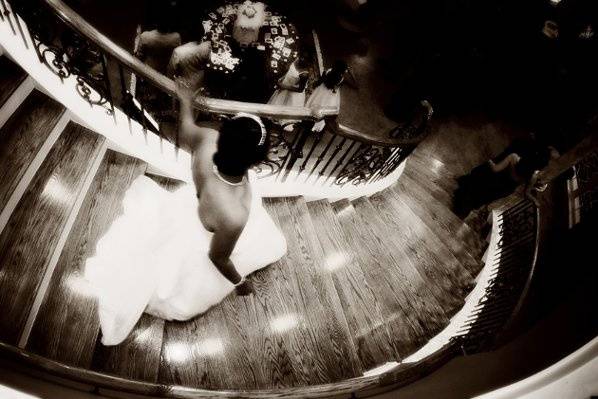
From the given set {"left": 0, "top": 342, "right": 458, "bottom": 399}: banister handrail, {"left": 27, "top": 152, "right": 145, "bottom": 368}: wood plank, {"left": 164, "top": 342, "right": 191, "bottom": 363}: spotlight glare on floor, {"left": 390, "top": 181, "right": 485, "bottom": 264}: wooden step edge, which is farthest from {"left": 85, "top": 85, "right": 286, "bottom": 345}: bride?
{"left": 390, "top": 181, "right": 485, "bottom": 264}: wooden step edge

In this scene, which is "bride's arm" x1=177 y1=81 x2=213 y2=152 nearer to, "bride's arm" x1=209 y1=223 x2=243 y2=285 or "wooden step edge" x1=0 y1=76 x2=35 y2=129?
"bride's arm" x1=209 y1=223 x2=243 y2=285

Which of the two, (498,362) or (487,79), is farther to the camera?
(487,79)

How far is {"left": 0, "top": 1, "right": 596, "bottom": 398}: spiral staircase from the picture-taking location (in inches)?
90.0

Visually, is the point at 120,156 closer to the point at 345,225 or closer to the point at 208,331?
the point at 208,331

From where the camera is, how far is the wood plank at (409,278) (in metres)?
4.23

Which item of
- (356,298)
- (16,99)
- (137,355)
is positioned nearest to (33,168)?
(16,99)

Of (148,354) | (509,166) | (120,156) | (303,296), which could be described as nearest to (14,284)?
(148,354)

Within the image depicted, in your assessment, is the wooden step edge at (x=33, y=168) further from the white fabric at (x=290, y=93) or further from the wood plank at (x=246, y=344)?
the white fabric at (x=290, y=93)

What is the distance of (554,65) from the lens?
772cm

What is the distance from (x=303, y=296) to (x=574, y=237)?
168 inches

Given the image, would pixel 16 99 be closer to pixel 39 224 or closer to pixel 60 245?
pixel 39 224

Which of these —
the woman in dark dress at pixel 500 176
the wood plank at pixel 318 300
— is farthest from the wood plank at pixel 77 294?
the woman in dark dress at pixel 500 176

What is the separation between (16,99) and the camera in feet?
9.11

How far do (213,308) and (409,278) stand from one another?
2532mm
